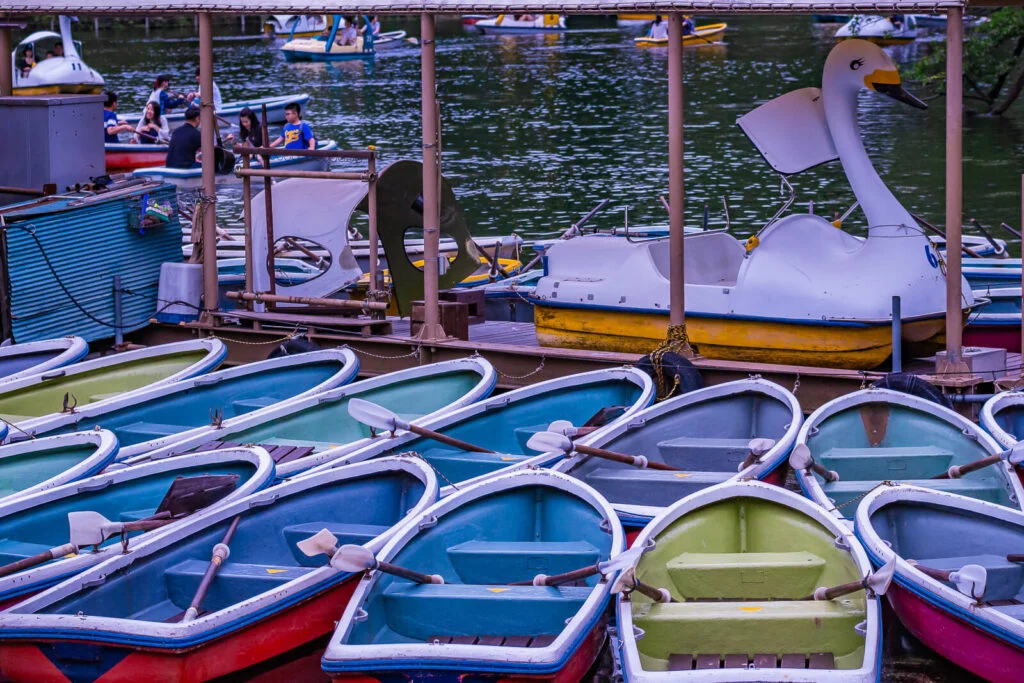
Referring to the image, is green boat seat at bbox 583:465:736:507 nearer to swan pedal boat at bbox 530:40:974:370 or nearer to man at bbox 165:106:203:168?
Answer: swan pedal boat at bbox 530:40:974:370

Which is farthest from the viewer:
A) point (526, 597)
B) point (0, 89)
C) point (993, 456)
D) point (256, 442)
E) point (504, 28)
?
point (504, 28)

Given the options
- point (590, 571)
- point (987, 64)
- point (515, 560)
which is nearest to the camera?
point (590, 571)

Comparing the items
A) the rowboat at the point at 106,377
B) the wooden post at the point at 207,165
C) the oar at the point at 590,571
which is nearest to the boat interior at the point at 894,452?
the oar at the point at 590,571

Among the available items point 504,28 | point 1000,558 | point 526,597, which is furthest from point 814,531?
point 504,28

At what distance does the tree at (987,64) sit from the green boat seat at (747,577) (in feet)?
71.3

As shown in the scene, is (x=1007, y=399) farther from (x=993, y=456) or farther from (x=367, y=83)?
(x=367, y=83)

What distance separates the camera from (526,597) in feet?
26.1

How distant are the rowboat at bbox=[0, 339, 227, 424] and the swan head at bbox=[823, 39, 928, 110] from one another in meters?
5.60

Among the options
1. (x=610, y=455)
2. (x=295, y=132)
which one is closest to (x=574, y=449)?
(x=610, y=455)

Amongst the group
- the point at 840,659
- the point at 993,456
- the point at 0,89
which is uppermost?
the point at 0,89

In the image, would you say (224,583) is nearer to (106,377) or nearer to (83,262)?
(106,377)

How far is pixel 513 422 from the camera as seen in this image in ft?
37.0

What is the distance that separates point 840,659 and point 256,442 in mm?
5103

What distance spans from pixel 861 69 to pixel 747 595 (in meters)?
5.38
